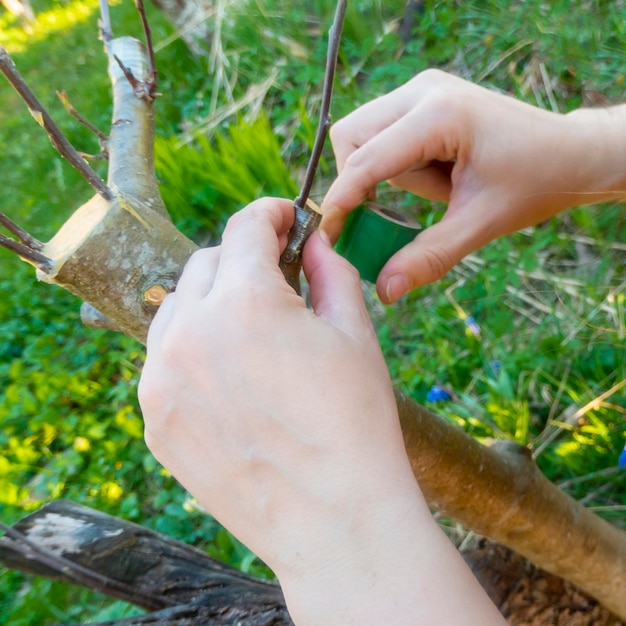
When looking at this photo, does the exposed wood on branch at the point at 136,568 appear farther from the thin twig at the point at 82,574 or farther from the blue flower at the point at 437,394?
the blue flower at the point at 437,394

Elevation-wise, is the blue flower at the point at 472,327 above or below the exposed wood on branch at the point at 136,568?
below

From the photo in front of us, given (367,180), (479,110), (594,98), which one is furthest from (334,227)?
(594,98)

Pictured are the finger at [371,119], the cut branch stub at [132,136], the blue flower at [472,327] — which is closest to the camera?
the cut branch stub at [132,136]

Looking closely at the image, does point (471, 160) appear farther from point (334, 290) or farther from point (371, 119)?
point (334, 290)

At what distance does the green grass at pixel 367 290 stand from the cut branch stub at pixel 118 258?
115 cm

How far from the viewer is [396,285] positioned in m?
1.11

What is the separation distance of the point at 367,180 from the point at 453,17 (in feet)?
6.11

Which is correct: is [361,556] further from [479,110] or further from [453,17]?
[453,17]

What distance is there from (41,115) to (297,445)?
1.46 feet

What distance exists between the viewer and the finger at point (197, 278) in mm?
686

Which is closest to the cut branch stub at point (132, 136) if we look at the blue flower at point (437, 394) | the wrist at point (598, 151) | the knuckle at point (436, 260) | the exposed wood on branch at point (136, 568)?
the knuckle at point (436, 260)

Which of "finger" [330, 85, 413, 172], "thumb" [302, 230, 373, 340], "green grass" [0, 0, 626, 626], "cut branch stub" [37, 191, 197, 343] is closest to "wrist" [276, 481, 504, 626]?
"thumb" [302, 230, 373, 340]

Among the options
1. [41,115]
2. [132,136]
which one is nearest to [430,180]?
[132,136]

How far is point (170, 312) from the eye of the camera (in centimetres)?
71
